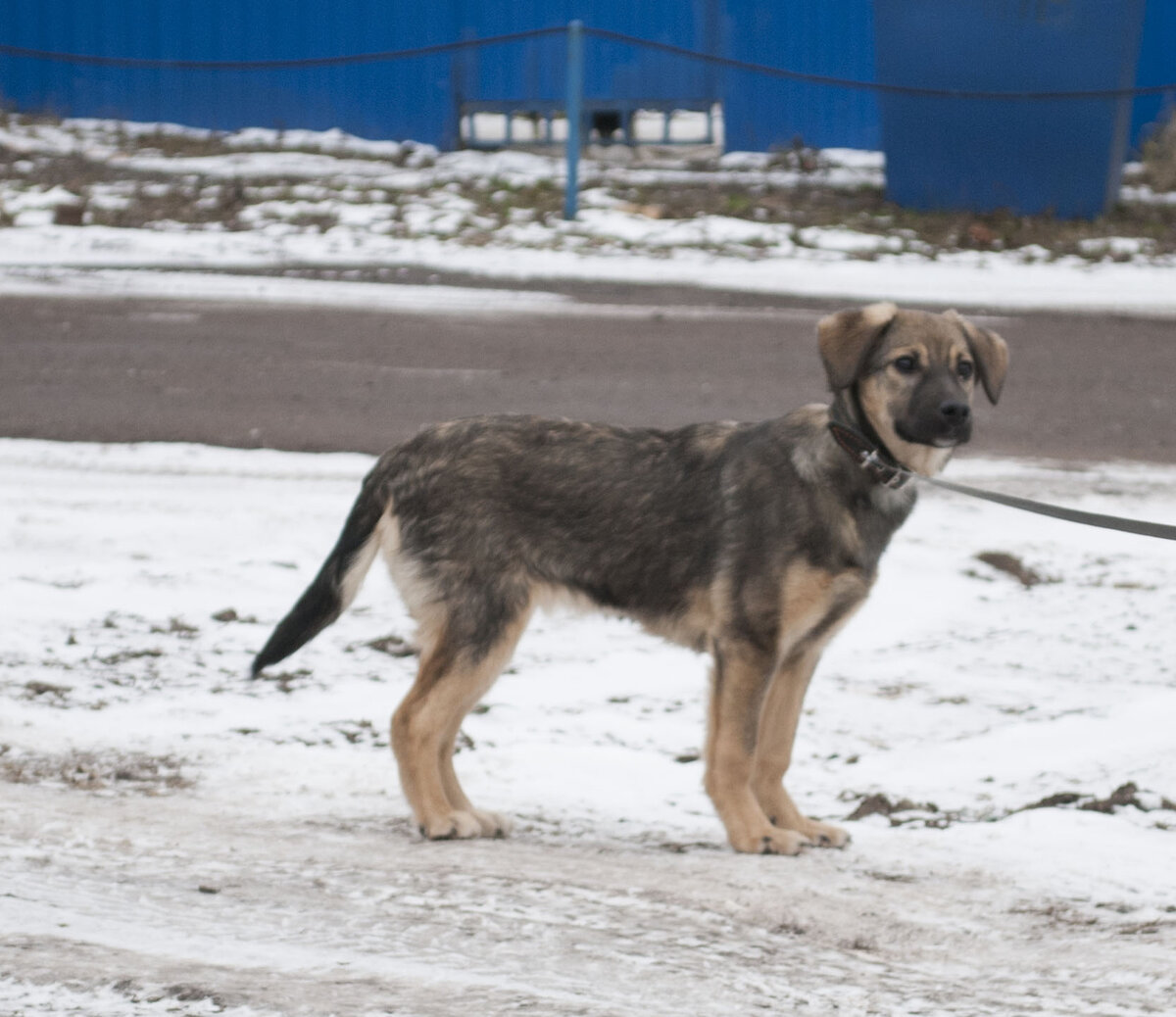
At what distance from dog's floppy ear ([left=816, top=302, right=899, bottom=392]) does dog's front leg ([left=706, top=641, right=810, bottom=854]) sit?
76cm

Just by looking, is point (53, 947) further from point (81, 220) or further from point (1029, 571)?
point (81, 220)

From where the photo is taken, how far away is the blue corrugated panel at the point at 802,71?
1652 centimetres

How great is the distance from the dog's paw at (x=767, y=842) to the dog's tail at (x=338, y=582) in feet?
4.07

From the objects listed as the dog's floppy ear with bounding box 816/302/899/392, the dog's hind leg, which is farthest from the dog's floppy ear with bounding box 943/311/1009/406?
the dog's hind leg

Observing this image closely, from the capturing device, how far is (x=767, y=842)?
4148 millimetres

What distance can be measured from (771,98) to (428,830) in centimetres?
1392

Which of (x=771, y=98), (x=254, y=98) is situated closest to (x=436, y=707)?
(x=771, y=98)

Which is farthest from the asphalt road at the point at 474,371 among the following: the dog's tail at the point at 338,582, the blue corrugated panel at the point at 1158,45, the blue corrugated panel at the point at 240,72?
the blue corrugated panel at the point at 240,72

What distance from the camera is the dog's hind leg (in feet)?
13.6

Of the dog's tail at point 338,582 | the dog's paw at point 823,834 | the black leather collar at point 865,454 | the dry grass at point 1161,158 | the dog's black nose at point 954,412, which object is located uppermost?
the dry grass at point 1161,158

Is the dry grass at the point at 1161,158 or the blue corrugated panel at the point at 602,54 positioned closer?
the dry grass at the point at 1161,158

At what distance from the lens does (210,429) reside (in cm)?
802

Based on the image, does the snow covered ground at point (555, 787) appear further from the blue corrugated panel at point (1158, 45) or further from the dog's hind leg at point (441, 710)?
the blue corrugated panel at point (1158, 45)

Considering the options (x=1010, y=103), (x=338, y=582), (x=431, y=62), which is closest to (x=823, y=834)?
(x=338, y=582)
